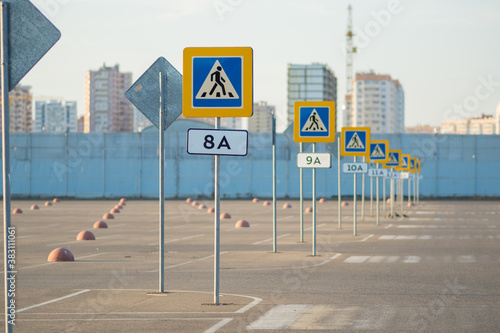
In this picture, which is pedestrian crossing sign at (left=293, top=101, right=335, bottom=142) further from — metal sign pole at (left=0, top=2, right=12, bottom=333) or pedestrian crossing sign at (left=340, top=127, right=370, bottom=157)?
metal sign pole at (left=0, top=2, right=12, bottom=333)

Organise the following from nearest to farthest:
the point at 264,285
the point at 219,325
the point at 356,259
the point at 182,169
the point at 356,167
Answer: the point at 219,325 < the point at 264,285 < the point at 356,259 < the point at 356,167 < the point at 182,169

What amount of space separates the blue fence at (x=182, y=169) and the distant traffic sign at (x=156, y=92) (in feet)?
204

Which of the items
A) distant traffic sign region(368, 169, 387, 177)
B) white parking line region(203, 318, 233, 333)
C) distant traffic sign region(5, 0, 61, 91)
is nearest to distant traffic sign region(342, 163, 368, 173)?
distant traffic sign region(368, 169, 387, 177)

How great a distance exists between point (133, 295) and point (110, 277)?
2636 millimetres

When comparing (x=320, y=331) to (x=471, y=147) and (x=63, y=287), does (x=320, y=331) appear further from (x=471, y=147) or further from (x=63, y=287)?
(x=471, y=147)

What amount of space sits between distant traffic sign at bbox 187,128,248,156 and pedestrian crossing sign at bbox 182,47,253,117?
25cm

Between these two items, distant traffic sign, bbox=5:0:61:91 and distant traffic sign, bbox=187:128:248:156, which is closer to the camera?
distant traffic sign, bbox=5:0:61:91

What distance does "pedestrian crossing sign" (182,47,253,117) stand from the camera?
11719mm

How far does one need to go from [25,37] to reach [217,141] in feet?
15.5

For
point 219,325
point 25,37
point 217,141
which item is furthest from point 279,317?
point 25,37

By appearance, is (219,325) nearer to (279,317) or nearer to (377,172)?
(279,317)

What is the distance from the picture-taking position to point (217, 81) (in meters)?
11.9

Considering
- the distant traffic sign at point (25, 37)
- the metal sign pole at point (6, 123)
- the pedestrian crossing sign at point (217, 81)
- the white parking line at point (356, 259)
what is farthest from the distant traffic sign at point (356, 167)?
the metal sign pole at point (6, 123)

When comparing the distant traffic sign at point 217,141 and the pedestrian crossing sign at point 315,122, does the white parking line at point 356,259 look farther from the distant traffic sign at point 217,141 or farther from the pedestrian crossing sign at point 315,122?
the distant traffic sign at point 217,141
